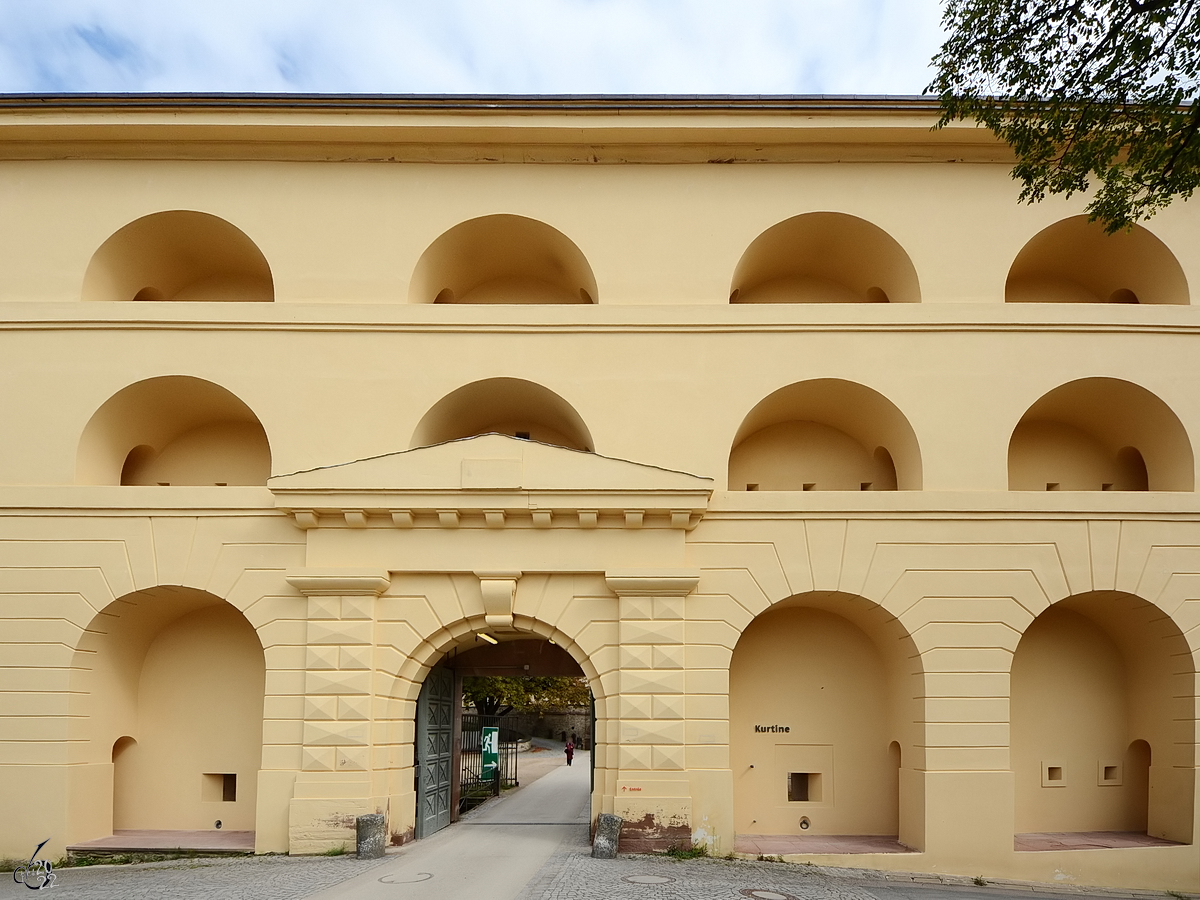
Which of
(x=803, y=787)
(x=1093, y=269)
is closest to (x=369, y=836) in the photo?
(x=803, y=787)

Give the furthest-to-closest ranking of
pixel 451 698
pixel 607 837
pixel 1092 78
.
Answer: pixel 451 698 → pixel 607 837 → pixel 1092 78

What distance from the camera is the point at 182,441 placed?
17.6 m

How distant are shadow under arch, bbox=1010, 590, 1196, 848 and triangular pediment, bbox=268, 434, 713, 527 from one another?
698 centimetres

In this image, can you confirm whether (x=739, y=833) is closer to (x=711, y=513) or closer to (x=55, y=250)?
(x=711, y=513)

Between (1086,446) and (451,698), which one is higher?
(1086,446)

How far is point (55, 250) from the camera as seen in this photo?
16.4m

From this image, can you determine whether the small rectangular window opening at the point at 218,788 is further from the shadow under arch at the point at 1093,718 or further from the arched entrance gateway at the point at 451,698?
the shadow under arch at the point at 1093,718

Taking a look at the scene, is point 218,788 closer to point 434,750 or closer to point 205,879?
point 434,750

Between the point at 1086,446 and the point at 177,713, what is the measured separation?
16747 millimetres

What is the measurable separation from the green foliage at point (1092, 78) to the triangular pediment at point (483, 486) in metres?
6.34

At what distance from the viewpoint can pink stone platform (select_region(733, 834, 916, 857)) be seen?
47.6 ft

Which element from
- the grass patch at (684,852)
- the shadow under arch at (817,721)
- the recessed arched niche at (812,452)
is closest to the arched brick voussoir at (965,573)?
the shadow under arch at (817,721)

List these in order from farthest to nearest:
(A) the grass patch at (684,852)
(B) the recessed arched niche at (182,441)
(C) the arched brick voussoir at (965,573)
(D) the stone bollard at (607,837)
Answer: (B) the recessed arched niche at (182,441)
(C) the arched brick voussoir at (965,573)
(A) the grass patch at (684,852)
(D) the stone bollard at (607,837)

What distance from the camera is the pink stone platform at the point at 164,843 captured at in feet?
47.6
